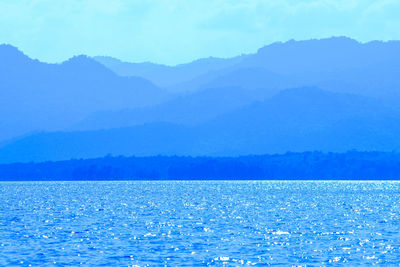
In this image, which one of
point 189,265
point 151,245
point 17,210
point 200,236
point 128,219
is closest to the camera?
point 189,265

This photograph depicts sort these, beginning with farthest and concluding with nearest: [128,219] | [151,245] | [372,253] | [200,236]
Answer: [128,219] → [200,236] → [151,245] → [372,253]

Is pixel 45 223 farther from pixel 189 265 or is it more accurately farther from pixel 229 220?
pixel 189 265

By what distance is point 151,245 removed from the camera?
3396 inches

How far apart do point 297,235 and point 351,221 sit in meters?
25.1

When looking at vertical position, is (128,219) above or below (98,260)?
above

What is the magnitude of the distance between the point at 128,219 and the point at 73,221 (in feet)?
24.5

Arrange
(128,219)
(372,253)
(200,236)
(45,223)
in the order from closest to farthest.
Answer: (372,253)
(200,236)
(45,223)
(128,219)

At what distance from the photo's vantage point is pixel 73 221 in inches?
4796

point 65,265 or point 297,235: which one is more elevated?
point 297,235

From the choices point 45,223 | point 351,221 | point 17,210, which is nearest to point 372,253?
point 351,221

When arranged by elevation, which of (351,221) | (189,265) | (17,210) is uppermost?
(17,210)

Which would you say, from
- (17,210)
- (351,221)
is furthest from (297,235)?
(17,210)

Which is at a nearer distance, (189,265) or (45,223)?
(189,265)

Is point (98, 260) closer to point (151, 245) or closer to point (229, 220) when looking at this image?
point (151, 245)
